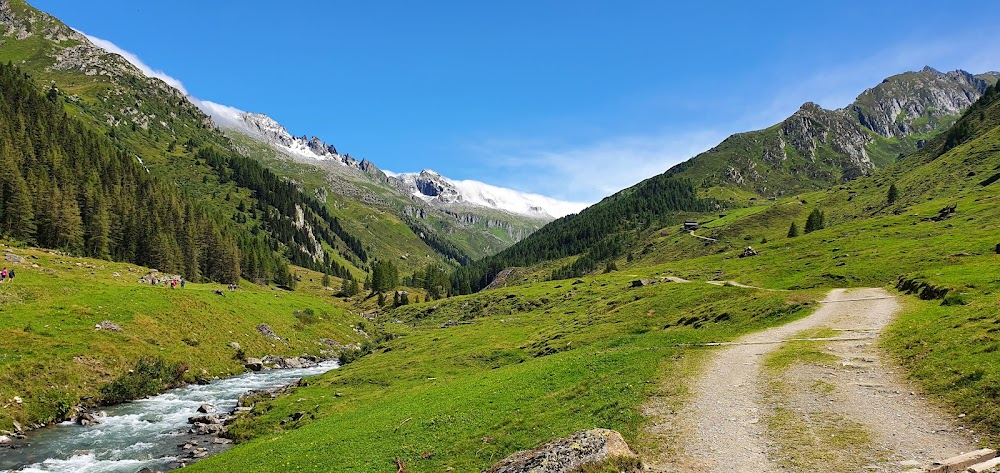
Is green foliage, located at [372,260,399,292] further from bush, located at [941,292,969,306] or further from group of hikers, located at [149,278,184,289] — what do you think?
bush, located at [941,292,969,306]

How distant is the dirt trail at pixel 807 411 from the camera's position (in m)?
15.1

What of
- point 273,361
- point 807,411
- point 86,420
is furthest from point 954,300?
point 273,361

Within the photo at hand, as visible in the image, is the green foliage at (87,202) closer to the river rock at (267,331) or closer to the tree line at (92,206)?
the tree line at (92,206)

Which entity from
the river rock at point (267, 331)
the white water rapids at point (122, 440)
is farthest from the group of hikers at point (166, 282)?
the white water rapids at point (122, 440)

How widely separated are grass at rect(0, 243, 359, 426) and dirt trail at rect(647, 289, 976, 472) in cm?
4875

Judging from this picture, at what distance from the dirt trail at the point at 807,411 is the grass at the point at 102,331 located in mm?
48753

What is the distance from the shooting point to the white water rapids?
30594mm

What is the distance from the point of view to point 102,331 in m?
54.4

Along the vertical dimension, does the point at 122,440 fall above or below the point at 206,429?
above

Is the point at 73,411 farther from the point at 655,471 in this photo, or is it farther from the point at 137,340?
the point at 655,471

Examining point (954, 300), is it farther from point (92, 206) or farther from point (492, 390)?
point (92, 206)

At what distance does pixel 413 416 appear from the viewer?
31.5 metres

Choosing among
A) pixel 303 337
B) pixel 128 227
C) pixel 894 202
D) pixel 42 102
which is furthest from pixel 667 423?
pixel 42 102

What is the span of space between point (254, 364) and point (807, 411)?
226 feet
